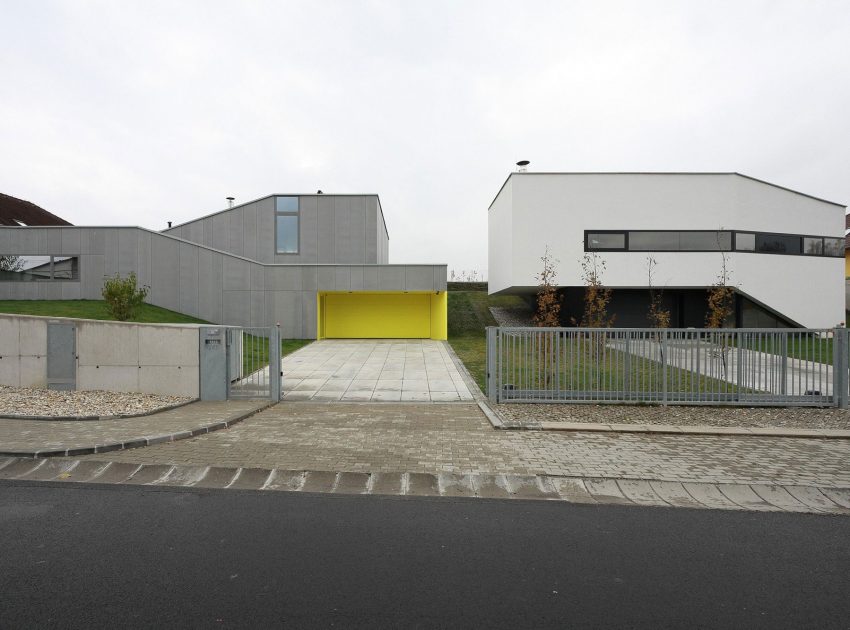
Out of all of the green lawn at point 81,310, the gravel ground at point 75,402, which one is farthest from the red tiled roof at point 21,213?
the gravel ground at point 75,402

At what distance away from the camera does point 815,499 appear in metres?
4.75

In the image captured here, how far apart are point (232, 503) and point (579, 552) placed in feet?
10.5

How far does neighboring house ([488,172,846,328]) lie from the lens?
72.7ft

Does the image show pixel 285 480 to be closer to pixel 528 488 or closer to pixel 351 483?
pixel 351 483

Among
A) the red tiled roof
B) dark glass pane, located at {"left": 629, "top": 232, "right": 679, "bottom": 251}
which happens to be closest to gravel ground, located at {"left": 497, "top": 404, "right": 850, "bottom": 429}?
dark glass pane, located at {"left": 629, "top": 232, "right": 679, "bottom": 251}

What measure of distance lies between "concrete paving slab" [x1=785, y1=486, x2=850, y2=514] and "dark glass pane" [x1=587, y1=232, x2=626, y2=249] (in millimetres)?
18648

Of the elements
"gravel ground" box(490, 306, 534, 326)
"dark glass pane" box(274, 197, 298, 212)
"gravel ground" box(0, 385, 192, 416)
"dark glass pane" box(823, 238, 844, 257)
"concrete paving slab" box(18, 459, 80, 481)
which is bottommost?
"concrete paving slab" box(18, 459, 80, 481)

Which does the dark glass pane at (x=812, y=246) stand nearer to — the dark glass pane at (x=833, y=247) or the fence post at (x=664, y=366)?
Result: the dark glass pane at (x=833, y=247)

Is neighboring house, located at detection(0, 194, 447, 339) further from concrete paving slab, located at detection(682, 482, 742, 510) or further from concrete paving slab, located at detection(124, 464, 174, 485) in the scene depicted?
concrete paving slab, located at detection(682, 482, 742, 510)

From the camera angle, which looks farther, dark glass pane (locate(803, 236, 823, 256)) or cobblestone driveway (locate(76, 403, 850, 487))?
dark glass pane (locate(803, 236, 823, 256))

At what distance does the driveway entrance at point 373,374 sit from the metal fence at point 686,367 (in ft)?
6.10

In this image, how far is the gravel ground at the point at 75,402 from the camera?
7.71 m

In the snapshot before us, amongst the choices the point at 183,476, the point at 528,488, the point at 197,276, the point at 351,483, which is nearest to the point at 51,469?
the point at 183,476

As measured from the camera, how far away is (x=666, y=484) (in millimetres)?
5062
